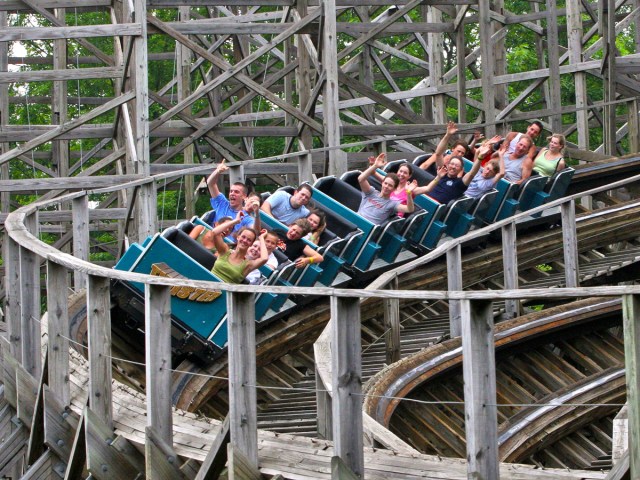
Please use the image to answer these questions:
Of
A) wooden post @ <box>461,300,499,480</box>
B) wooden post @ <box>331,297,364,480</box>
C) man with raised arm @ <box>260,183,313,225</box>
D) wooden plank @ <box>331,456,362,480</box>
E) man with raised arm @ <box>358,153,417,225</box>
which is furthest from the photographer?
man with raised arm @ <box>358,153,417,225</box>

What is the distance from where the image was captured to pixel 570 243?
1161 cm

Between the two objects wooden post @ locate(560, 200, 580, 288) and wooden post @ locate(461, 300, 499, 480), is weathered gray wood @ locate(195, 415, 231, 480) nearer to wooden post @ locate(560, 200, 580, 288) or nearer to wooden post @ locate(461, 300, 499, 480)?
wooden post @ locate(461, 300, 499, 480)

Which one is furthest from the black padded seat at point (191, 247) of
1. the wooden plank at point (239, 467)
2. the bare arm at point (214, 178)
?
the wooden plank at point (239, 467)

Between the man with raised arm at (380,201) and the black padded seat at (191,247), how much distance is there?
217 centimetres

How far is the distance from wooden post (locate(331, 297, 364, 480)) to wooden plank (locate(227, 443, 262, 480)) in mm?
480

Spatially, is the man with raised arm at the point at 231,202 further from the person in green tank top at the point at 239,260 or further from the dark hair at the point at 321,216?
the person in green tank top at the point at 239,260

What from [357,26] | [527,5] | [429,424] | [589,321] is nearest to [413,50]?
[527,5]

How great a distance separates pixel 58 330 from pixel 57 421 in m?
0.48

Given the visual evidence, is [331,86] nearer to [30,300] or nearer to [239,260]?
[239,260]

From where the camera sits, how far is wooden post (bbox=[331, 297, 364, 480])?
5.76 metres

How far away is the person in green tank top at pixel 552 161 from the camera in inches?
550

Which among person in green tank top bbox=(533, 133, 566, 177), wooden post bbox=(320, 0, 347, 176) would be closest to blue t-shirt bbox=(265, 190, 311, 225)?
person in green tank top bbox=(533, 133, 566, 177)

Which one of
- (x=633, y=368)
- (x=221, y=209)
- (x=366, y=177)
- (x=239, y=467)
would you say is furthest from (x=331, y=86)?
(x=633, y=368)

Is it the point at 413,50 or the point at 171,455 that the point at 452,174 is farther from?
the point at 413,50
